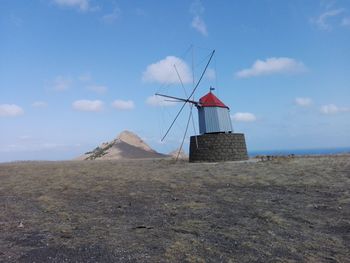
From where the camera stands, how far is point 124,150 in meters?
54.3

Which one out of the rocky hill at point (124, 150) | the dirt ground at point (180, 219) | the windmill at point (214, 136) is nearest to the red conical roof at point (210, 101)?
the windmill at point (214, 136)

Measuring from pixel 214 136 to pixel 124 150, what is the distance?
72.3 ft

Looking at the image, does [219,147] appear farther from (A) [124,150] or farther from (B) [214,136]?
(A) [124,150]

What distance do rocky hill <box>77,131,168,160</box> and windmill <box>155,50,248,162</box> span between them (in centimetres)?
1626

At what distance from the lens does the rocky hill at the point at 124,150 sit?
52153 millimetres

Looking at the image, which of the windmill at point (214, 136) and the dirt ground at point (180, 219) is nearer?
the dirt ground at point (180, 219)

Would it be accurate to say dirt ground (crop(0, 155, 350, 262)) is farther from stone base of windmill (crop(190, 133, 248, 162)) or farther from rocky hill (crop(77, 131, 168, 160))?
rocky hill (crop(77, 131, 168, 160))

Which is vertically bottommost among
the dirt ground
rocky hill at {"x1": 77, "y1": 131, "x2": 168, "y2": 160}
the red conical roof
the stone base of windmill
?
the dirt ground

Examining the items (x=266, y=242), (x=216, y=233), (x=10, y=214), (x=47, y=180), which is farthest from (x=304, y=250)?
(x=47, y=180)

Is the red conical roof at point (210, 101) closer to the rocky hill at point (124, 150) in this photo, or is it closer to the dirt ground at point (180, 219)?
the dirt ground at point (180, 219)

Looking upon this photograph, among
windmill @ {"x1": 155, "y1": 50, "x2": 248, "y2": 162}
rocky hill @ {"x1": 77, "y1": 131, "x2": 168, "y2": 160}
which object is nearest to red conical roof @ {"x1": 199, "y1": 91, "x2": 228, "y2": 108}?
windmill @ {"x1": 155, "y1": 50, "x2": 248, "y2": 162}

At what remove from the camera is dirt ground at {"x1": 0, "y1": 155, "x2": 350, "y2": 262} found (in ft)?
32.2

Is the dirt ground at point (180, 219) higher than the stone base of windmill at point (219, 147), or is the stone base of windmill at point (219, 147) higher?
the stone base of windmill at point (219, 147)

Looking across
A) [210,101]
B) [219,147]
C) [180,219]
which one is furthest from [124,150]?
[180,219]
